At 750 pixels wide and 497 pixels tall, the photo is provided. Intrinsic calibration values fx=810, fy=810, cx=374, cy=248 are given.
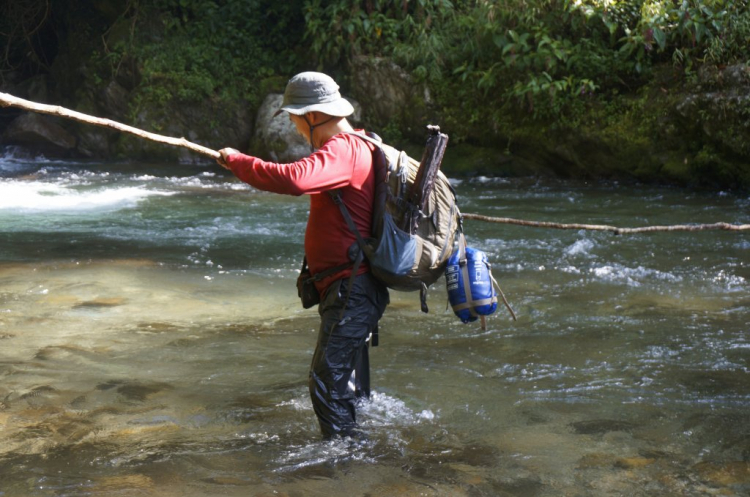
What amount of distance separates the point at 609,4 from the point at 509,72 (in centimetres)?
203

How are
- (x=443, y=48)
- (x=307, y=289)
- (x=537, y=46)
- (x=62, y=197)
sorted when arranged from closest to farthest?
(x=307, y=289) < (x=62, y=197) < (x=537, y=46) < (x=443, y=48)

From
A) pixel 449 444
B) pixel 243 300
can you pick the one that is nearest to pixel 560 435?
pixel 449 444

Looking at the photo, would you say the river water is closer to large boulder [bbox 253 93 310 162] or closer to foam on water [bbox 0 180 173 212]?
foam on water [bbox 0 180 173 212]

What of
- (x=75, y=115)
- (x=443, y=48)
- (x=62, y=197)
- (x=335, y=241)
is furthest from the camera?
(x=443, y=48)

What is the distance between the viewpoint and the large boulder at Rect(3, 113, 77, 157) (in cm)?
1914

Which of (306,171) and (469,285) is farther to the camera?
(469,285)

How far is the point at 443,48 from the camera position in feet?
51.4

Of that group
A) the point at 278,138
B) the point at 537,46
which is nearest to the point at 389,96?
the point at 278,138

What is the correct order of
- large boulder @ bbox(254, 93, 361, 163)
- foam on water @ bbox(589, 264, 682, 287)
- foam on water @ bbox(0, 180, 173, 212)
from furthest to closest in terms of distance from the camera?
1. large boulder @ bbox(254, 93, 361, 163)
2. foam on water @ bbox(0, 180, 173, 212)
3. foam on water @ bbox(589, 264, 682, 287)

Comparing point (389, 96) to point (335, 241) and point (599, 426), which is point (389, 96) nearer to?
point (599, 426)

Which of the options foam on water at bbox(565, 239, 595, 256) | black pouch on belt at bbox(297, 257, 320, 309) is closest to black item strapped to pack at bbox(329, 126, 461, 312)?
black pouch on belt at bbox(297, 257, 320, 309)

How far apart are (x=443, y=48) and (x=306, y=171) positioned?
42.5ft

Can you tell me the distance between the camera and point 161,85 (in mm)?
18281

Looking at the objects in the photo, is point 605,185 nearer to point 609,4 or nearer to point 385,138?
point 609,4
